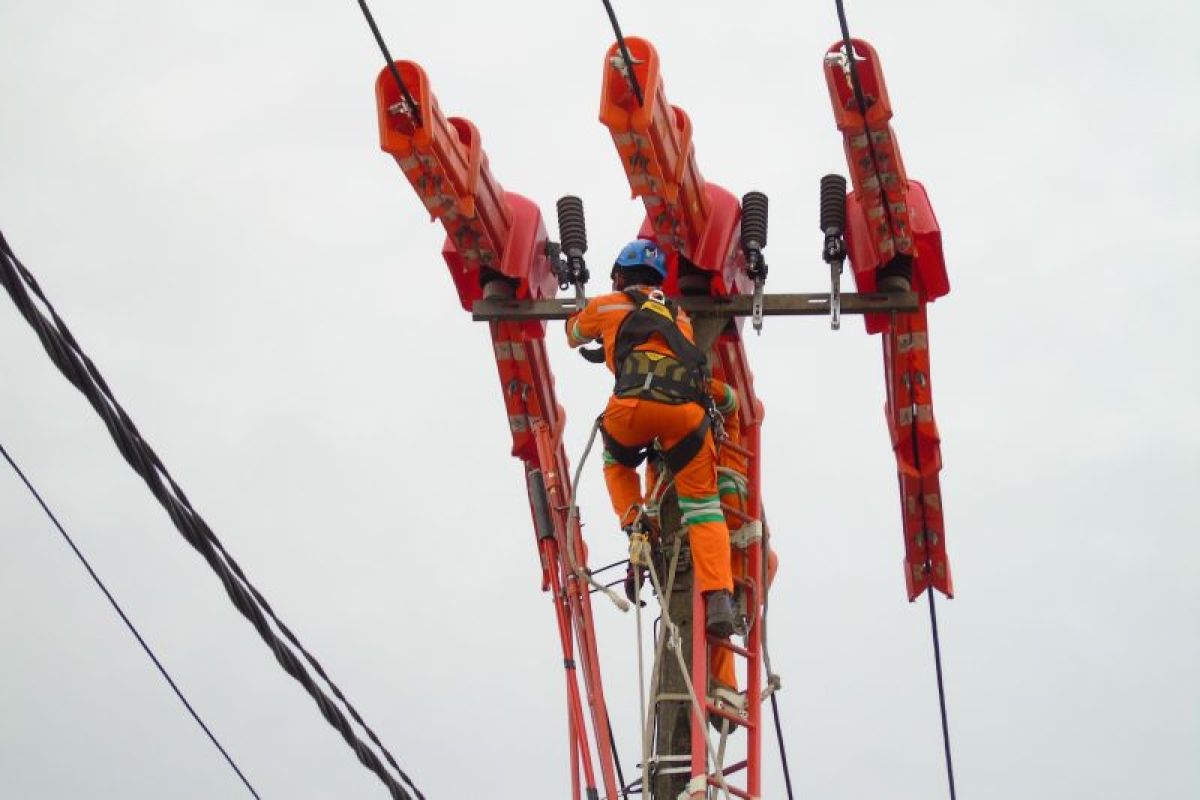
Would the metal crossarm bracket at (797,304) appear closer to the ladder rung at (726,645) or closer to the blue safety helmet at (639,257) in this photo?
the blue safety helmet at (639,257)

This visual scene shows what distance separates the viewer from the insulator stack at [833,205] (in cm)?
891

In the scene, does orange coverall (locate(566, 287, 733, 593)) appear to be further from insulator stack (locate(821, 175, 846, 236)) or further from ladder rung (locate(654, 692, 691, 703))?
insulator stack (locate(821, 175, 846, 236))

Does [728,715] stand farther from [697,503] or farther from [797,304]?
[797,304]

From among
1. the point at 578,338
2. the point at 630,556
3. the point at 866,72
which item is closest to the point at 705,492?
the point at 630,556

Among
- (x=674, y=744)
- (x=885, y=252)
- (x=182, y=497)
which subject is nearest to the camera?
(x=182, y=497)

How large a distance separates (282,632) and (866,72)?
389 centimetres

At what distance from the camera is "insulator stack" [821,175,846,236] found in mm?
8906

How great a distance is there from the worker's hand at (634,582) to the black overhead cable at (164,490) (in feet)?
5.11

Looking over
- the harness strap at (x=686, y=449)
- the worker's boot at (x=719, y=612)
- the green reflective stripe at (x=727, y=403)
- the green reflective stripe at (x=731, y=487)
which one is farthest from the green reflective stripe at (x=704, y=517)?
the green reflective stripe at (x=727, y=403)

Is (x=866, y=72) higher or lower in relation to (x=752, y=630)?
higher

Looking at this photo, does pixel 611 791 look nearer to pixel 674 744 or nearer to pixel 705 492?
pixel 674 744

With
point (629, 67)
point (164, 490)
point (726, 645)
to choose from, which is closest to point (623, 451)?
point (726, 645)

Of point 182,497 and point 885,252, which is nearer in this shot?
point 182,497

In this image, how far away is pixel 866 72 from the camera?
8.08 meters
